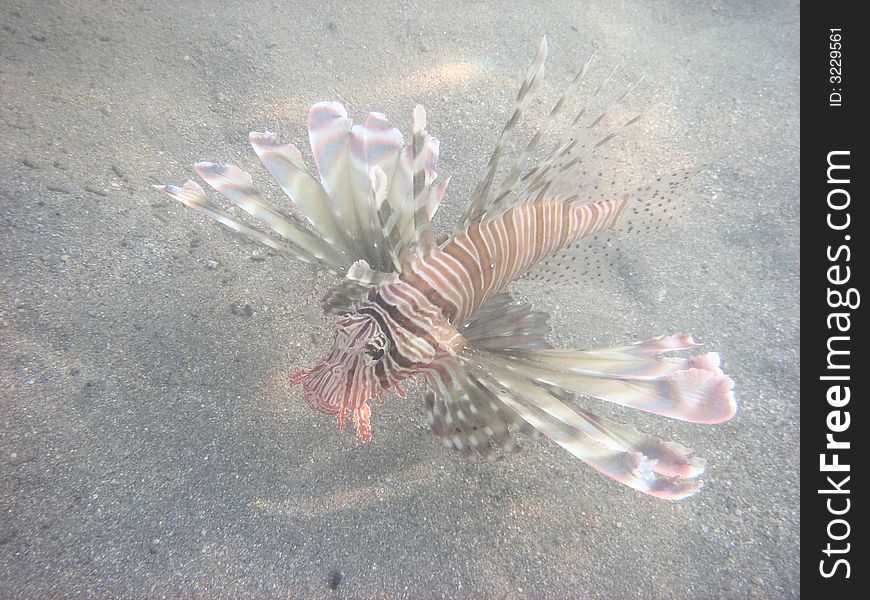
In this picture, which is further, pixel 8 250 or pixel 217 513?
pixel 8 250

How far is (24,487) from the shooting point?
72.9 inches

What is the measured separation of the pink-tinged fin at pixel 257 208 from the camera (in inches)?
74.8

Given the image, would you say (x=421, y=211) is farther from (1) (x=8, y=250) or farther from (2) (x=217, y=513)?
(1) (x=8, y=250)

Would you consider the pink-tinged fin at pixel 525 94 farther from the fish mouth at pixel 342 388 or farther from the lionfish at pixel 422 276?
the fish mouth at pixel 342 388

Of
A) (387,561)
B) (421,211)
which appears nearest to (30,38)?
(421,211)

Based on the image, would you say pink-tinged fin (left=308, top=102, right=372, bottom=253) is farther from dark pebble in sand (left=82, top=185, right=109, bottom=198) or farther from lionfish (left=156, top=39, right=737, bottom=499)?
dark pebble in sand (left=82, top=185, right=109, bottom=198)

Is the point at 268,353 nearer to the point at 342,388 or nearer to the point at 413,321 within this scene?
the point at 342,388

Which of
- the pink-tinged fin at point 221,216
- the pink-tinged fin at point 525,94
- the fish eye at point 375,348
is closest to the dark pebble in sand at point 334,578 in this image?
the fish eye at point 375,348

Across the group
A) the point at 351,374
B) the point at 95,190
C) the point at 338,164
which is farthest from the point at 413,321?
the point at 95,190

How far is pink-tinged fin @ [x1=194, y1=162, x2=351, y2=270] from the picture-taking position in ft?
6.23

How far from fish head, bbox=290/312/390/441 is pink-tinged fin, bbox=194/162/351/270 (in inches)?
15.3

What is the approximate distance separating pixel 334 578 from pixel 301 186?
5.13ft

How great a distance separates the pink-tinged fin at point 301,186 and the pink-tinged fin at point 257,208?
5 centimetres
